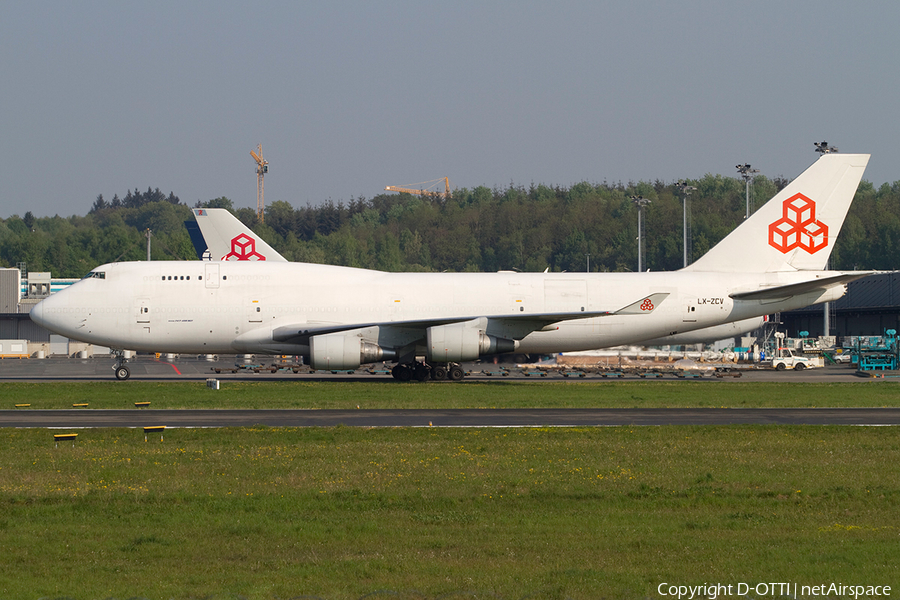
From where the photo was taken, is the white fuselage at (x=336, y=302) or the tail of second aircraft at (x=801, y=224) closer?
the white fuselage at (x=336, y=302)

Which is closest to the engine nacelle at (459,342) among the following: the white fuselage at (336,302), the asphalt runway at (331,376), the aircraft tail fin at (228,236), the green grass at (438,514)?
the white fuselage at (336,302)

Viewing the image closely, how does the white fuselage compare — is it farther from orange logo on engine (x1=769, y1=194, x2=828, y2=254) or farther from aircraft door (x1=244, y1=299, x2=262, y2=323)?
orange logo on engine (x1=769, y1=194, x2=828, y2=254)

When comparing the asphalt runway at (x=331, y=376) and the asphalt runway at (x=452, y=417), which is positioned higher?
the asphalt runway at (x=331, y=376)

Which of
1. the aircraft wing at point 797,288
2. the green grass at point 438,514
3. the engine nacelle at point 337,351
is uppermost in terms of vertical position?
the aircraft wing at point 797,288

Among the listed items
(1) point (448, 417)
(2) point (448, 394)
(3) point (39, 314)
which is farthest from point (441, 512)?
(3) point (39, 314)

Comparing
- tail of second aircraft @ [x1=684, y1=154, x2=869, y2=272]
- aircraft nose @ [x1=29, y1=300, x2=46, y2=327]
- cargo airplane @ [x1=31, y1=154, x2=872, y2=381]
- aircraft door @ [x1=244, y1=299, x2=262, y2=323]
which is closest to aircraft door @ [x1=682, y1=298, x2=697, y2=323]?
cargo airplane @ [x1=31, y1=154, x2=872, y2=381]

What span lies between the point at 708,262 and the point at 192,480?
100ft

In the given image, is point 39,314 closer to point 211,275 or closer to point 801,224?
point 211,275

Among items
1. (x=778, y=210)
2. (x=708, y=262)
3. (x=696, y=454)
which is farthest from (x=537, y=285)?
(x=696, y=454)

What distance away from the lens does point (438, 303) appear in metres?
37.0

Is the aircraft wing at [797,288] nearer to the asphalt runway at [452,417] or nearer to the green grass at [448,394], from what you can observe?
the green grass at [448,394]

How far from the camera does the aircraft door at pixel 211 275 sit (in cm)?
3628

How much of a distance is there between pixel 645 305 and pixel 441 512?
1059 inches

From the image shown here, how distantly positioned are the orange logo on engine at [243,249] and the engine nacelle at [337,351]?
16.3 m
